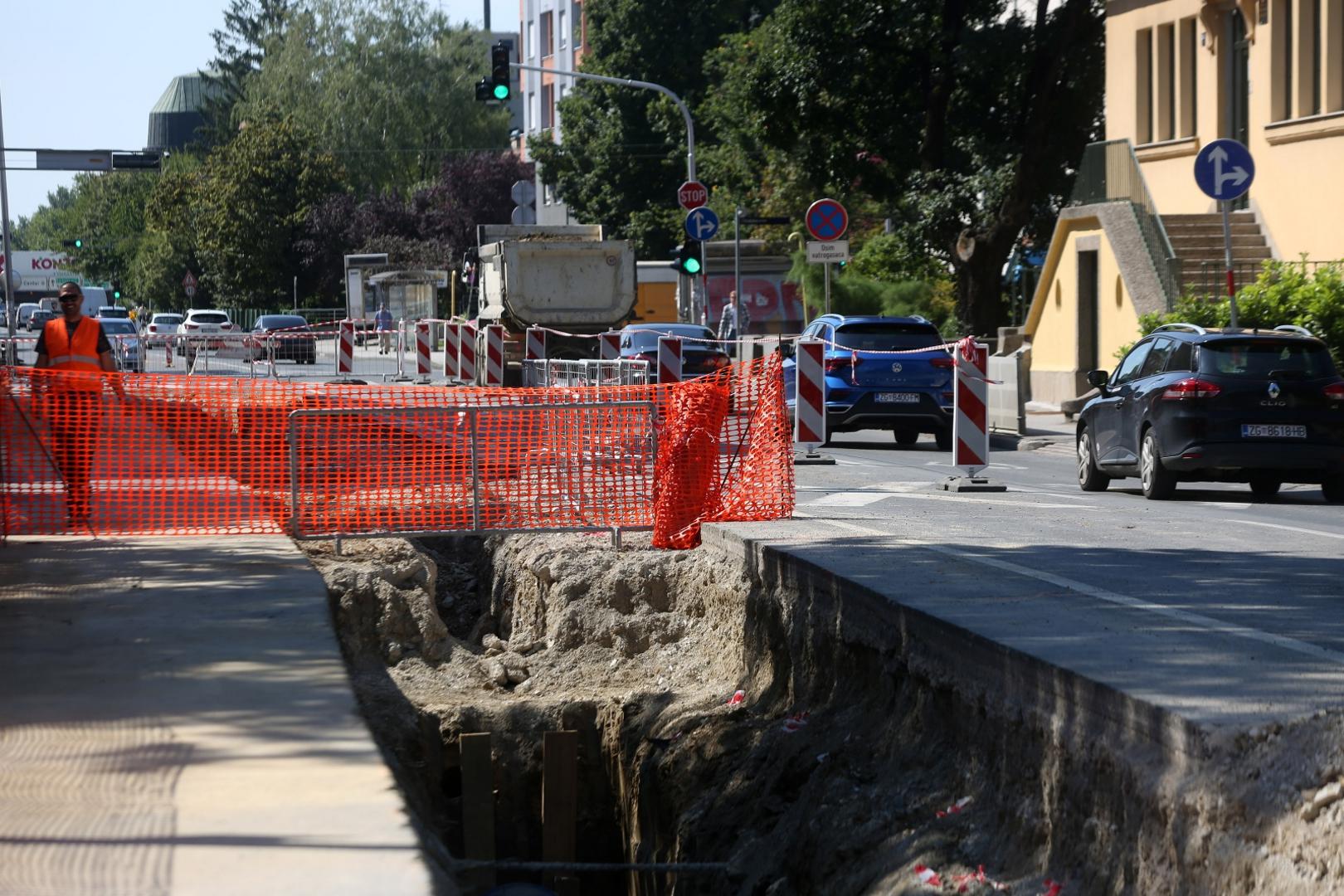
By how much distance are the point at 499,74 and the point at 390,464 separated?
64.4 ft

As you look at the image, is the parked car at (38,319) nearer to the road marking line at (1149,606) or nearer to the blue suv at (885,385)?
the blue suv at (885,385)

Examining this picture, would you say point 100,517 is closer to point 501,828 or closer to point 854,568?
point 501,828

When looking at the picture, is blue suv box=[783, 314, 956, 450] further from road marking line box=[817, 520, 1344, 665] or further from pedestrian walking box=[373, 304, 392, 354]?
pedestrian walking box=[373, 304, 392, 354]

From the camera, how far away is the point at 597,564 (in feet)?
37.6

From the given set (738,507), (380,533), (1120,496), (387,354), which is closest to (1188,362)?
(1120,496)

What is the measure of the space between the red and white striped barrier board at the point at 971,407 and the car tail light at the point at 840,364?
6.59m

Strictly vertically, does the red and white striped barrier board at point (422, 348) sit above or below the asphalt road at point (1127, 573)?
above

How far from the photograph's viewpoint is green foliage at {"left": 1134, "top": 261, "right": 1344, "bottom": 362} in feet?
74.2

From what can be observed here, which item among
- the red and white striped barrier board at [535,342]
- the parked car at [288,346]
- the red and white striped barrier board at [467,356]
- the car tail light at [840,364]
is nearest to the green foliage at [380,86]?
the parked car at [288,346]

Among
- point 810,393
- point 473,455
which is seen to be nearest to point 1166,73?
point 810,393

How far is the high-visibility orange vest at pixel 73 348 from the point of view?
13117 millimetres

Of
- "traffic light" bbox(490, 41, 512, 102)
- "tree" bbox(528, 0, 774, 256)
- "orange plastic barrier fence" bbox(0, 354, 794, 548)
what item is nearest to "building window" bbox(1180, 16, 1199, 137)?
"traffic light" bbox(490, 41, 512, 102)

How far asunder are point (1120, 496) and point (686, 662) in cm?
641

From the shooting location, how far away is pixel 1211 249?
29.3 m
